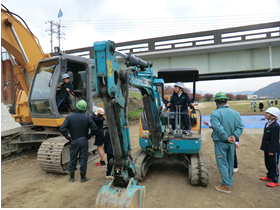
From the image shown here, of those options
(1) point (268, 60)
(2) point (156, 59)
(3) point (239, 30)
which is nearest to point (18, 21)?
(2) point (156, 59)

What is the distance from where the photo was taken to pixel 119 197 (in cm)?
266

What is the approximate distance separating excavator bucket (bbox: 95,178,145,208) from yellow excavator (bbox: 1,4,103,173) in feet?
8.46

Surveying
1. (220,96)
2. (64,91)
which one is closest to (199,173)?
(220,96)

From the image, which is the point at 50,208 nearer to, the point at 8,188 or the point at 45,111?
the point at 8,188

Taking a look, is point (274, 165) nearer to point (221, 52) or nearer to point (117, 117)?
point (117, 117)

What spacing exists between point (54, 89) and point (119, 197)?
391 cm

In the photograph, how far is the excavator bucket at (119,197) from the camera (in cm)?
261

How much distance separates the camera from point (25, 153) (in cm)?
682

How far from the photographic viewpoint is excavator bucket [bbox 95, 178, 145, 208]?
261 centimetres

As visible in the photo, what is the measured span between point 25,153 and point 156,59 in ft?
30.7

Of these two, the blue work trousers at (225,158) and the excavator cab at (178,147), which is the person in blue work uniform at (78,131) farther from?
the blue work trousers at (225,158)

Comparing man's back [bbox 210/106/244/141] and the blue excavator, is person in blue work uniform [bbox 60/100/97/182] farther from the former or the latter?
man's back [bbox 210/106/244/141]

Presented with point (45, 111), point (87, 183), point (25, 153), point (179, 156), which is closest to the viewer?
point (87, 183)

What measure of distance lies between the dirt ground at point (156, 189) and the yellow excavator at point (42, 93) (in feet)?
2.13
